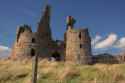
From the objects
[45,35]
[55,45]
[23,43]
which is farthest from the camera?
[45,35]

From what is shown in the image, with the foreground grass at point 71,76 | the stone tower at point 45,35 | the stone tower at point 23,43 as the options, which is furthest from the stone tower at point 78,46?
the foreground grass at point 71,76

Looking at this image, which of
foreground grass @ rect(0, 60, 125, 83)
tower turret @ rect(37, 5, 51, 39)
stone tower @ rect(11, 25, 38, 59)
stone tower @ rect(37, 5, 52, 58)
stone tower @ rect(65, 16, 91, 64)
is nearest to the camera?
foreground grass @ rect(0, 60, 125, 83)

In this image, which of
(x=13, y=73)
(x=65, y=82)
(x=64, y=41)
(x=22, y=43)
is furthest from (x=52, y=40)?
(x=65, y=82)

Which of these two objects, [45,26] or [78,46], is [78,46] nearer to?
[78,46]

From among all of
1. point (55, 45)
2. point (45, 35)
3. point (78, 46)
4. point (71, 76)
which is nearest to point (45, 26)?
point (45, 35)

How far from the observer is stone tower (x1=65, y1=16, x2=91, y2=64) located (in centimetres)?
4841

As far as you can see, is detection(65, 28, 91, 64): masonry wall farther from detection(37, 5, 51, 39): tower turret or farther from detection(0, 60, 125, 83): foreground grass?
detection(0, 60, 125, 83): foreground grass

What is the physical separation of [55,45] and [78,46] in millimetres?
5012

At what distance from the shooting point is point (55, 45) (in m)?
51.2

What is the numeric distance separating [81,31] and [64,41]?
14.7 ft

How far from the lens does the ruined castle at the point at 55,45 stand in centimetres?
4866

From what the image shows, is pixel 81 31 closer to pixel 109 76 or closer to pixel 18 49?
pixel 18 49

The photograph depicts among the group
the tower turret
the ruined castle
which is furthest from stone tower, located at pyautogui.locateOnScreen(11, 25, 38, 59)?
the tower turret

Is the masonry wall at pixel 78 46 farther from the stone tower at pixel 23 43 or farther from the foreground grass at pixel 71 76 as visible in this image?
the foreground grass at pixel 71 76
